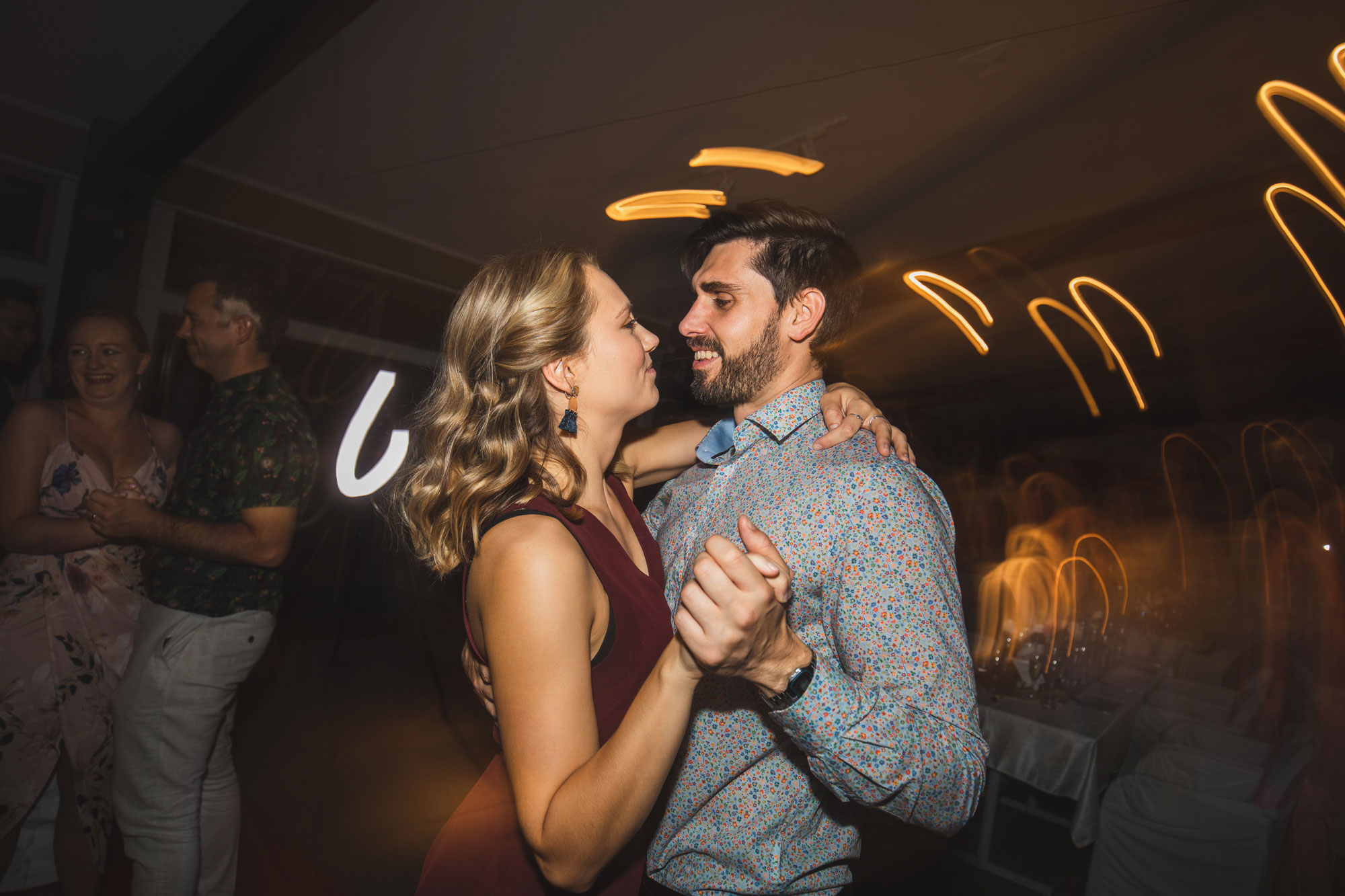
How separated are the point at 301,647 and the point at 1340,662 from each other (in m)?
6.86

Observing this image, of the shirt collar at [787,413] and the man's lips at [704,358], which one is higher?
the man's lips at [704,358]

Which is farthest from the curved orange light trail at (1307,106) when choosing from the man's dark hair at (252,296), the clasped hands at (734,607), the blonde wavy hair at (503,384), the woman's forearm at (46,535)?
the woman's forearm at (46,535)

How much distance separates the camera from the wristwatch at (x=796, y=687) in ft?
2.89

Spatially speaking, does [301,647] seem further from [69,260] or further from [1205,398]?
[1205,398]

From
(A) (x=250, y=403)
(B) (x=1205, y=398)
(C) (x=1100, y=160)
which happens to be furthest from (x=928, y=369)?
(A) (x=250, y=403)

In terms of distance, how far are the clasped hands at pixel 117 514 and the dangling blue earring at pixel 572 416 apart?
1.61 metres

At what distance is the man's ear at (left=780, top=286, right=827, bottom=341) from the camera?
1.57m

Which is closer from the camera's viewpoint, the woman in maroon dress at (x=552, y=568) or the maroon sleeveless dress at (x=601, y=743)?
the woman in maroon dress at (x=552, y=568)

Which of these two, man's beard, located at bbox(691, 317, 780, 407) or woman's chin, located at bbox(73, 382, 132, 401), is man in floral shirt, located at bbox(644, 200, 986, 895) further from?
woman's chin, located at bbox(73, 382, 132, 401)

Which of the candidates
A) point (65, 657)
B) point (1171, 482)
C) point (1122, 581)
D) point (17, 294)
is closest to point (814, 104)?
point (17, 294)

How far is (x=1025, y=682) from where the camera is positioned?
3438mm

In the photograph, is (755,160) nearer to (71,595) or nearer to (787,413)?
(787,413)

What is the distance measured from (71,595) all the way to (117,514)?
1.45 ft

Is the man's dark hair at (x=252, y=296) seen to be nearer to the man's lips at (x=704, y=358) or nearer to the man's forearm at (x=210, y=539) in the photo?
the man's forearm at (x=210, y=539)
